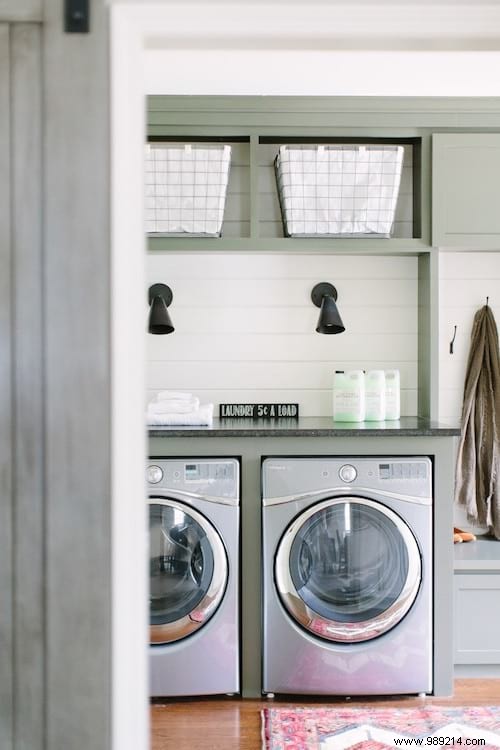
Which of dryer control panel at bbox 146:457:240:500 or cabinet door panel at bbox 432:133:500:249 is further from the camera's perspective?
cabinet door panel at bbox 432:133:500:249

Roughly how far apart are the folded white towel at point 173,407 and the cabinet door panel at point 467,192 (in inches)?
51.5

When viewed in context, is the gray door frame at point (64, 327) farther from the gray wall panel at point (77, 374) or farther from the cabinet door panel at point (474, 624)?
→ the cabinet door panel at point (474, 624)

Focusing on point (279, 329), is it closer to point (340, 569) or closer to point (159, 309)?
point (159, 309)

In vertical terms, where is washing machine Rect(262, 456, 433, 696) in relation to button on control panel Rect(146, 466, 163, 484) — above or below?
below

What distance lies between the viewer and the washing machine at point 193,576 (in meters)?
2.84

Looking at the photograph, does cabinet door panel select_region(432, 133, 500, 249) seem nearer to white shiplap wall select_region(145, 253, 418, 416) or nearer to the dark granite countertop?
white shiplap wall select_region(145, 253, 418, 416)

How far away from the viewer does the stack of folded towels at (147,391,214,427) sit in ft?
9.91

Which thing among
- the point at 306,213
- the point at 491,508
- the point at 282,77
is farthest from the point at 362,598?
the point at 282,77

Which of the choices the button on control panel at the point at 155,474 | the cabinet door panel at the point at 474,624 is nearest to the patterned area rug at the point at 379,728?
the cabinet door panel at the point at 474,624

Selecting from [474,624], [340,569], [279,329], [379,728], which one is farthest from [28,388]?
[474,624]

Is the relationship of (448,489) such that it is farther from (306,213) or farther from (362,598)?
(306,213)

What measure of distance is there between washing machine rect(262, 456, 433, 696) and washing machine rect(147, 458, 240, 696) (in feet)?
0.48

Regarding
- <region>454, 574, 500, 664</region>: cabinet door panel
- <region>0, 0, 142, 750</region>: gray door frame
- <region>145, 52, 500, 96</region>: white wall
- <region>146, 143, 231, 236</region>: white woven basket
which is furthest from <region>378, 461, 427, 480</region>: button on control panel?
<region>0, 0, 142, 750</region>: gray door frame

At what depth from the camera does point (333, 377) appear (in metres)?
3.55
